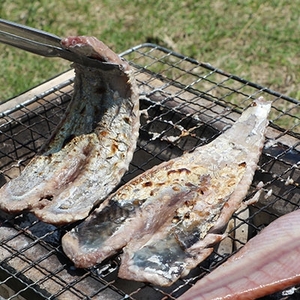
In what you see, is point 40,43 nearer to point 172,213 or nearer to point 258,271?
point 172,213

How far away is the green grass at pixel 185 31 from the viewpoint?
6.42m

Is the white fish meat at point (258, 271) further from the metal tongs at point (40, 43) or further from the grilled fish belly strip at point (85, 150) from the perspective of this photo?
the metal tongs at point (40, 43)

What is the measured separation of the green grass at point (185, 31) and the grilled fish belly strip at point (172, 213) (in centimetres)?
266

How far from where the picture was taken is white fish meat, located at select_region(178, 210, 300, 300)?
287 cm

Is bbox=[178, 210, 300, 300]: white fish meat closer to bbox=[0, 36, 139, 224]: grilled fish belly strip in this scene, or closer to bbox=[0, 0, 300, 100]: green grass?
bbox=[0, 36, 139, 224]: grilled fish belly strip

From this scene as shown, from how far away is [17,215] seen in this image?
350 cm

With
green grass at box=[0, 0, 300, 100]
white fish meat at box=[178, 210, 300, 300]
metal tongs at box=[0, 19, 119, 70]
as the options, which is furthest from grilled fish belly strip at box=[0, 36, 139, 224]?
green grass at box=[0, 0, 300, 100]

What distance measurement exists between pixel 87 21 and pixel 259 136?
3.91 meters

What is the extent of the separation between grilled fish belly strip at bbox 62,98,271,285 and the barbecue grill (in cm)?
A: 14

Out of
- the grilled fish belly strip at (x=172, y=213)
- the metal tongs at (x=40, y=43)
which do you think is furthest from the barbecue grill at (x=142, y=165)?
the metal tongs at (x=40, y=43)

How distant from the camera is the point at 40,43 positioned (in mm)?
3539

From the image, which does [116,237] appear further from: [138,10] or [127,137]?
[138,10]

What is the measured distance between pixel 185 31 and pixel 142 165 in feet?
10.9

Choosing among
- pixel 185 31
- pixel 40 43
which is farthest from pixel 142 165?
pixel 185 31
